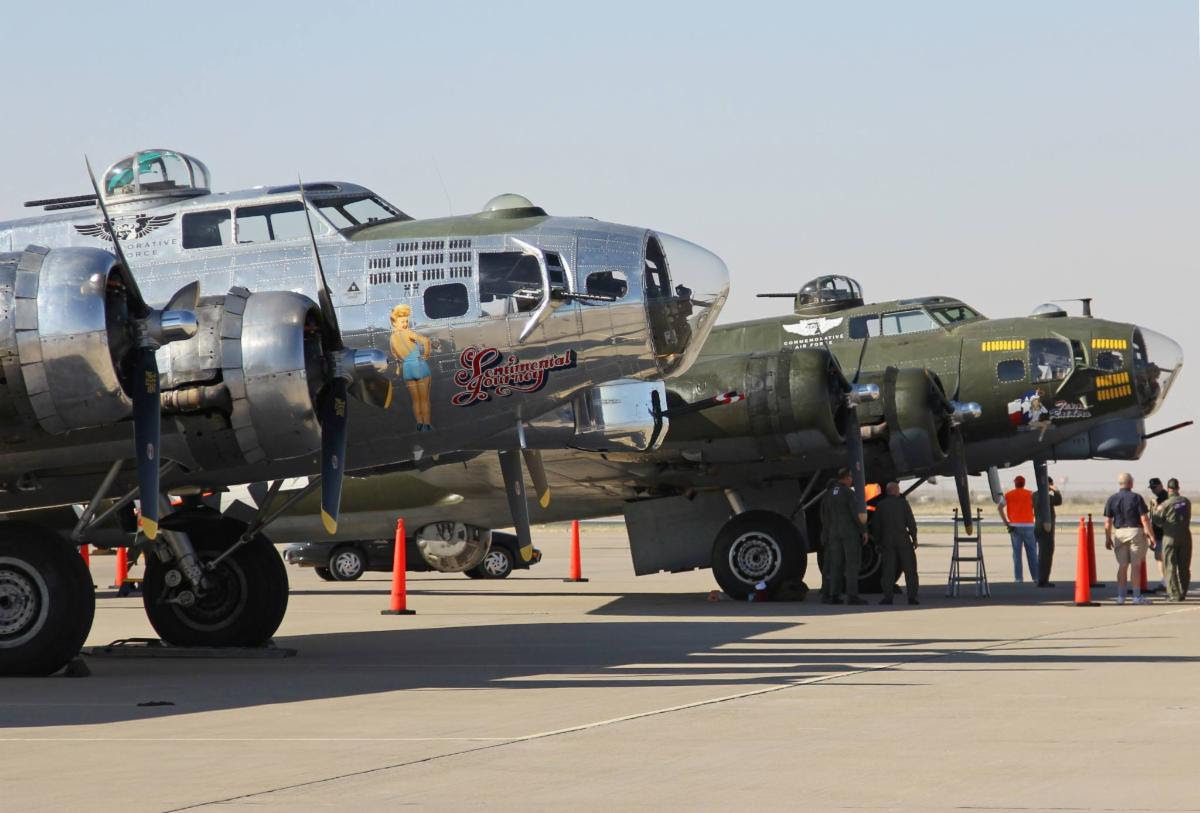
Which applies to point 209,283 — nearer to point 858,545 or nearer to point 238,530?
point 238,530

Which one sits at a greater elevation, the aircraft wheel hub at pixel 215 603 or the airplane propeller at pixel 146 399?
the airplane propeller at pixel 146 399

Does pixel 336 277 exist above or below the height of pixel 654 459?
above

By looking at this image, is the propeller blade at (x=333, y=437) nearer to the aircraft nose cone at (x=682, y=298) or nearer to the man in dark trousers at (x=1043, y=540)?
the aircraft nose cone at (x=682, y=298)

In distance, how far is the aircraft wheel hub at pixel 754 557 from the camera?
23.2 m

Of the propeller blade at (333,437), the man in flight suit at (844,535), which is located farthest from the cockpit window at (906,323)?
the propeller blade at (333,437)

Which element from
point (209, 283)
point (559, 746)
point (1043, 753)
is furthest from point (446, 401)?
point (1043, 753)

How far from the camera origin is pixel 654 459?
2331 centimetres

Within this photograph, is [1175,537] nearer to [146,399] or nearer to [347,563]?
[146,399]

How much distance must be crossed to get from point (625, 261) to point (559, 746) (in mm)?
7323

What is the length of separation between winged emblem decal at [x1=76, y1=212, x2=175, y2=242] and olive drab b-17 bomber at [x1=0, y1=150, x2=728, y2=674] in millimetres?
23

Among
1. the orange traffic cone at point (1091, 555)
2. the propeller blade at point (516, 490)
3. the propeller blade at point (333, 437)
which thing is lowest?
the orange traffic cone at point (1091, 555)

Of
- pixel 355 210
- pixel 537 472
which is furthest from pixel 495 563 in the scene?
pixel 355 210

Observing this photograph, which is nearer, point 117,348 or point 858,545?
point 117,348

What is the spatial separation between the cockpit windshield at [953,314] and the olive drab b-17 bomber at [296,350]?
10.0 meters
